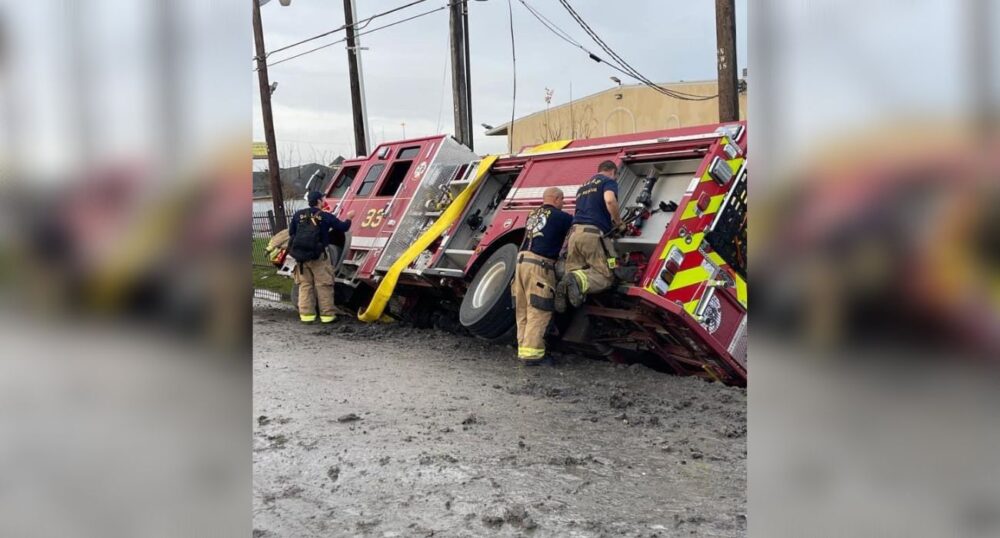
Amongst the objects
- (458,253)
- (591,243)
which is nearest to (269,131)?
(458,253)

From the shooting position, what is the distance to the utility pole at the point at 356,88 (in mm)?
17672

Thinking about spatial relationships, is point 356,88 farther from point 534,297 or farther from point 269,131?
point 534,297

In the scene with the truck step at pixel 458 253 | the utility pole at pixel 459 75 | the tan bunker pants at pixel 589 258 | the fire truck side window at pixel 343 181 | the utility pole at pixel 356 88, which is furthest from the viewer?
the utility pole at pixel 356 88

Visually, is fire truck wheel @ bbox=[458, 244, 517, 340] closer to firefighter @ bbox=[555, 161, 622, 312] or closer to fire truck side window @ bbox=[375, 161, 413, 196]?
firefighter @ bbox=[555, 161, 622, 312]

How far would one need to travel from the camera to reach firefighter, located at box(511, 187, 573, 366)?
6551 mm

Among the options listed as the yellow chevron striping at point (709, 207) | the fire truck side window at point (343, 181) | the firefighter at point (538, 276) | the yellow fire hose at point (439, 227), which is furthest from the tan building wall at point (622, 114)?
the yellow chevron striping at point (709, 207)

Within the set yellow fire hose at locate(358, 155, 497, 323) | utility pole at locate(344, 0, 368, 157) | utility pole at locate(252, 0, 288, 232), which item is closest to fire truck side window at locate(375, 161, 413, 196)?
yellow fire hose at locate(358, 155, 497, 323)

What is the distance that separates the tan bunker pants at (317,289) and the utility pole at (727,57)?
5190 millimetres

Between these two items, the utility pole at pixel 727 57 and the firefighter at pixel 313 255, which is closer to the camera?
the utility pole at pixel 727 57

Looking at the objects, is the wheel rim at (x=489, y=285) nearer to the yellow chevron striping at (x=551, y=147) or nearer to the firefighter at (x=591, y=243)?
the firefighter at (x=591, y=243)
